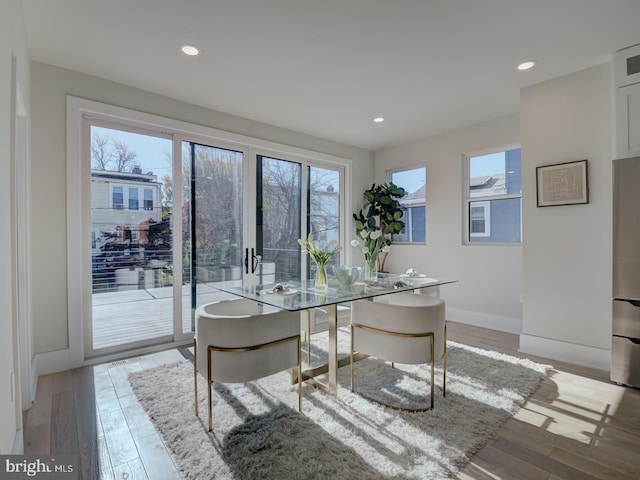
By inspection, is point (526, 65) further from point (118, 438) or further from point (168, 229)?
point (118, 438)

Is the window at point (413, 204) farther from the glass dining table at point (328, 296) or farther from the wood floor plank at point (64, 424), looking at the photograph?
the wood floor plank at point (64, 424)

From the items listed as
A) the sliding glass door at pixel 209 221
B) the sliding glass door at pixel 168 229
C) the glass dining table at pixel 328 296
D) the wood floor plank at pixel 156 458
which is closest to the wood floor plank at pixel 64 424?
the wood floor plank at pixel 156 458

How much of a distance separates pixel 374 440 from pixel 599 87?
3.46 meters

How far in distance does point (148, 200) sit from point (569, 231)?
419 centimetres

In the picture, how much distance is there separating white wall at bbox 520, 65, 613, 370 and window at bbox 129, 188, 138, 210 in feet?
13.1

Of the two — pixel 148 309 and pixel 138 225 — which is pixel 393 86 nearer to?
pixel 138 225

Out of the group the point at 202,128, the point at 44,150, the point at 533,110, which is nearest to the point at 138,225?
the point at 44,150

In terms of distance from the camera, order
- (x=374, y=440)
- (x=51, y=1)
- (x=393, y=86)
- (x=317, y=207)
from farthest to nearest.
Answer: (x=317, y=207)
(x=393, y=86)
(x=51, y=1)
(x=374, y=440)

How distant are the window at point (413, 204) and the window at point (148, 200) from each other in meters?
3.64

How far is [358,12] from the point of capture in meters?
2.22

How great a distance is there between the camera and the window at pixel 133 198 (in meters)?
3.41

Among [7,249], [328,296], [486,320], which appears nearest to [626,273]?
[486,320]

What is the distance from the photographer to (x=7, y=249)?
159cm

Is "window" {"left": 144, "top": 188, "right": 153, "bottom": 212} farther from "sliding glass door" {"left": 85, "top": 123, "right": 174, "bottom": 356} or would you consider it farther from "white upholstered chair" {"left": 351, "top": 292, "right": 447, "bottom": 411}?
"white upholstered chair" {"left": 351, "top": 292, "right": 447, "bottom": 411}
